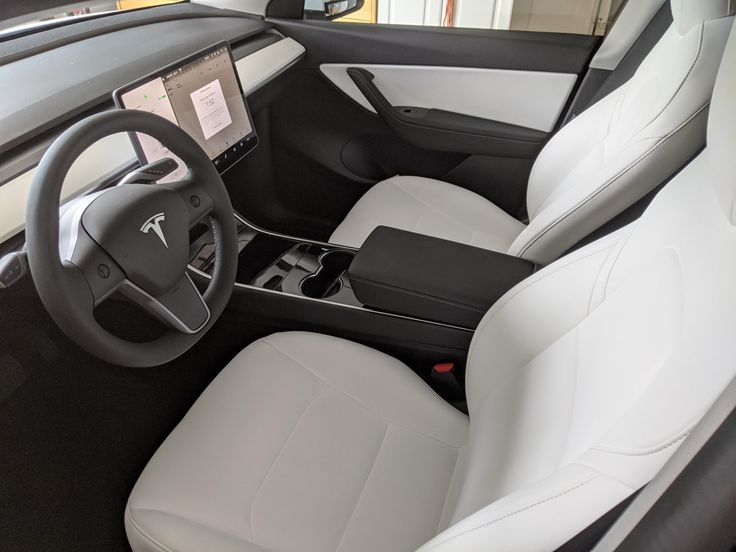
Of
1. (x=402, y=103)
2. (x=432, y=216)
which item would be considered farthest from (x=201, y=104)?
(x=402, y=103)

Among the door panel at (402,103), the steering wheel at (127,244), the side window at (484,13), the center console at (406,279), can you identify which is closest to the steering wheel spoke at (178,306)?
the steering wheel at (127,244)

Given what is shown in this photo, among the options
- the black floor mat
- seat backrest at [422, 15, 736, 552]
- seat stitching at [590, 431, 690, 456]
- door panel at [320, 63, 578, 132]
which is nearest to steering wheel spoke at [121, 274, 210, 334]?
the black floor mat

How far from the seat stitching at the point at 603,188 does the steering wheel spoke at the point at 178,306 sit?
0.60 meters

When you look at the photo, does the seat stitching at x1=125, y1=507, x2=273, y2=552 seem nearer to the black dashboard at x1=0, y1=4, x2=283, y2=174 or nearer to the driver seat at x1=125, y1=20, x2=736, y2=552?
the driver seat at x1=125, y1=20, x2=736, y2=552

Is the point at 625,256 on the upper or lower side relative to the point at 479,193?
upper

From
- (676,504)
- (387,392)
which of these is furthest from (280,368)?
(676,504)

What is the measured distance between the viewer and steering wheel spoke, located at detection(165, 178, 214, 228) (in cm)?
77

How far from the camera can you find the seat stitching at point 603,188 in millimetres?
792

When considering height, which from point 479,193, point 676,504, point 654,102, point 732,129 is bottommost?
point 479,193

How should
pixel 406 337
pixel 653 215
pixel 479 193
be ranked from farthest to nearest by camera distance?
pixel 479 193 → pixel 406 337 → pixel 653 215

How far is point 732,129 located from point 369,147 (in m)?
1.38

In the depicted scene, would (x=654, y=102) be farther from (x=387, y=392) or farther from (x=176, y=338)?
(x=176, y=338)

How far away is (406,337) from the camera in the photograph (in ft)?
3.53

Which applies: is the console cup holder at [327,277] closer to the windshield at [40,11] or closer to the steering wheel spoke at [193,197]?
the steering wheel spoke at [193,197]
